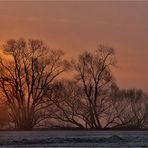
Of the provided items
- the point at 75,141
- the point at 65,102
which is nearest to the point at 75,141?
the point at 75,141

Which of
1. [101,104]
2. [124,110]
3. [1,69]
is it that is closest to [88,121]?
[101,104]

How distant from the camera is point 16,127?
67.2 meters

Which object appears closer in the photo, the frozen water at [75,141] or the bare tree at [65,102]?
the frozen water at [75,141]

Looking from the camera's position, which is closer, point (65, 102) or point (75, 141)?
point (75, 141)

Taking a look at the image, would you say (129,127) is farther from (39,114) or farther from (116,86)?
(39,114)

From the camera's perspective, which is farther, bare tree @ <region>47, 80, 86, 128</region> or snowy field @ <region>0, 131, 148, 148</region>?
bare tree @ <region>47, 80, 86, 128</region>

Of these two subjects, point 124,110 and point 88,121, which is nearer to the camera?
point 88,121

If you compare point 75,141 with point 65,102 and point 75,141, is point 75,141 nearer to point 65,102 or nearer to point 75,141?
point 75,141

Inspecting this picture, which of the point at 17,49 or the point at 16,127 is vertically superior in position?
the point at 17,49

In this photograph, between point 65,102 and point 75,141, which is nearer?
point 75,141

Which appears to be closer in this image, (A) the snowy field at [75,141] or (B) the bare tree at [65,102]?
(A) the snowy field at [75,141]

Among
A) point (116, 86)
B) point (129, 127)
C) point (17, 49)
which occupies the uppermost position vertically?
point (17, 49)

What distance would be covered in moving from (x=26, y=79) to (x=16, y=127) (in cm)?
618

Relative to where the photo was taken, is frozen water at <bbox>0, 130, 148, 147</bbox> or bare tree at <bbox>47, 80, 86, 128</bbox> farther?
bare tree at <bbox>47, 80, 86, 128</bbox>
